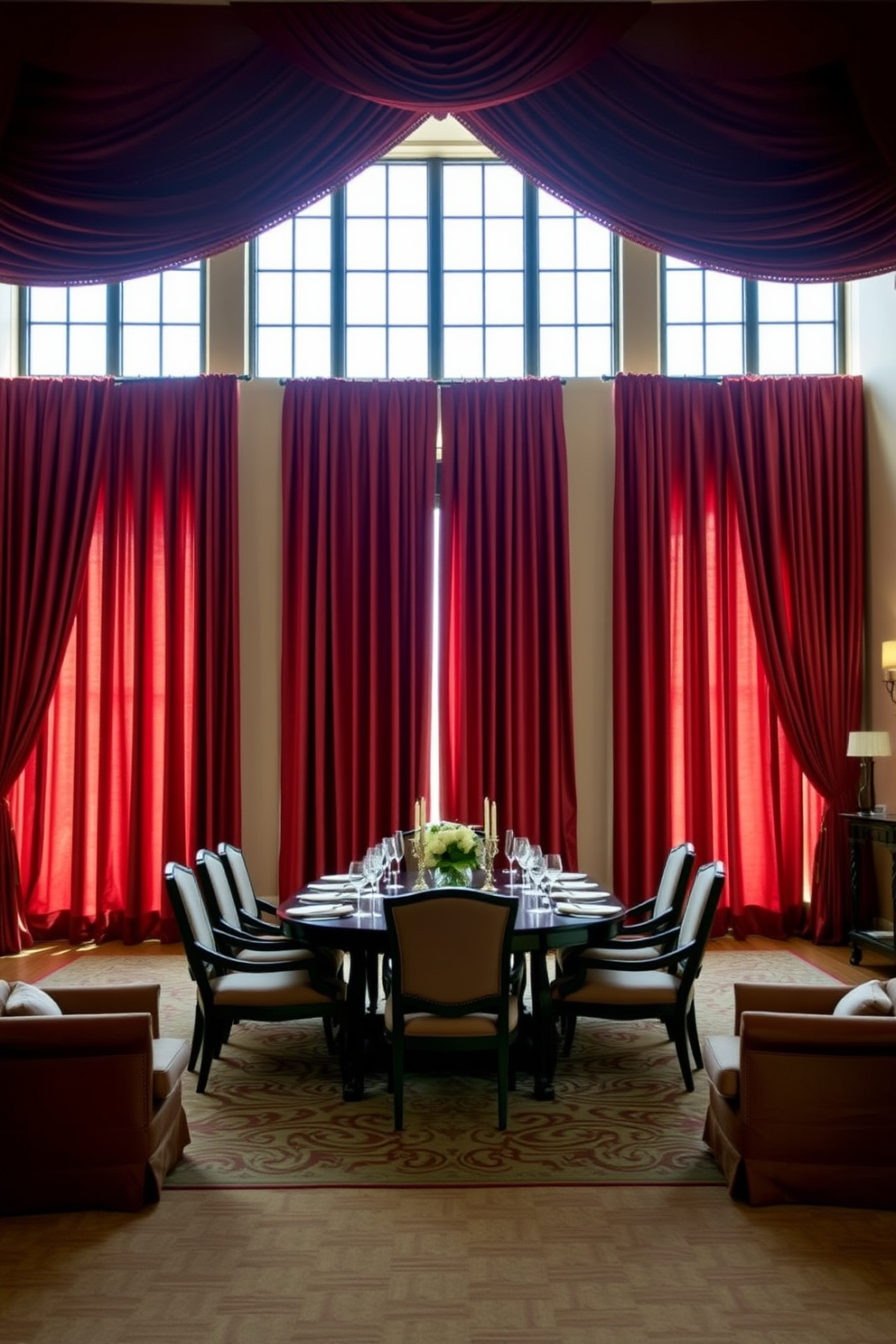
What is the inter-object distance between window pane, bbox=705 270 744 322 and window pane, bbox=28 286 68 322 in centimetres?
480

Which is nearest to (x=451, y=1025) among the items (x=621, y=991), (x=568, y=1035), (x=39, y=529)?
(x=621, y=991)

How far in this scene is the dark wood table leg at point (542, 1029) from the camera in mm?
4633

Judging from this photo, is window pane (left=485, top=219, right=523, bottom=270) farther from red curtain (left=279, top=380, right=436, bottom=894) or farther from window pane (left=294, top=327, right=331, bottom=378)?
window pane (left=294, top=327, right=331, bottom=378)

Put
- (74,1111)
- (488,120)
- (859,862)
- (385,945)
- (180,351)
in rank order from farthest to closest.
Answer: (180,351) → (859,862) → (488,120) → (385,945) → (74,1111)

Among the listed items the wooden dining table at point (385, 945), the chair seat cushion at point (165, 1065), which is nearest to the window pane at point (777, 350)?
the wooden dining table at point (385, 945)

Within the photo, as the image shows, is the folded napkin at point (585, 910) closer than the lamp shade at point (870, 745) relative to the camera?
Yes

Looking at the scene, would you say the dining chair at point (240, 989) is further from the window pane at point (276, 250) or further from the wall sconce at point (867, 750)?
the window pane at point (276, 250)

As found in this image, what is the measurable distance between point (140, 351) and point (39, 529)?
5.45ft

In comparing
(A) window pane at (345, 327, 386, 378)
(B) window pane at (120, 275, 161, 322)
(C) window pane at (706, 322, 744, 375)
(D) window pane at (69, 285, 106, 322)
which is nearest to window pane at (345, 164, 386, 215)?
(A) window pane at (345, 327, 386, 378)

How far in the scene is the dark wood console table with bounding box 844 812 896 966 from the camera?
22.8 ft

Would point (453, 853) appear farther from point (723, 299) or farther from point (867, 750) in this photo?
point (723, 299)

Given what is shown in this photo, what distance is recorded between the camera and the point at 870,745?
7309mm

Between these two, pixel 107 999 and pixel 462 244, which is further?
pixel 462 244

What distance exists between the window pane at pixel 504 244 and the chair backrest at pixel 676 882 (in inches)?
204
